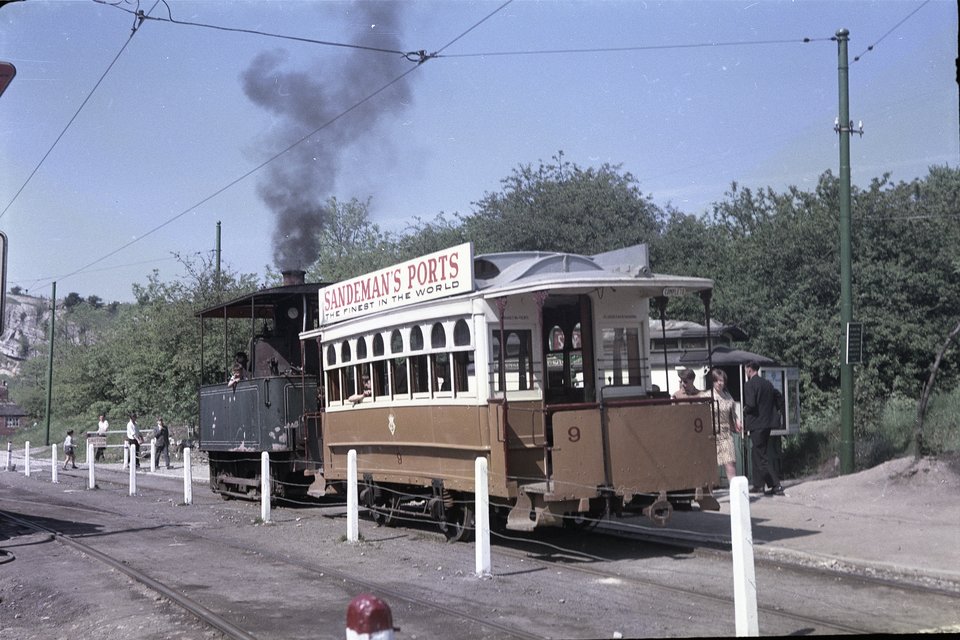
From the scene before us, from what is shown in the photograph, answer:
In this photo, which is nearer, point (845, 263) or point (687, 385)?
point (687, 385)

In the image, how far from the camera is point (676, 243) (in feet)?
139

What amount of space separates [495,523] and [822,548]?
4.28 m

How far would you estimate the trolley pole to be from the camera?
15398 mm

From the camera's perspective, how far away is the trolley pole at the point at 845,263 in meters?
15.4

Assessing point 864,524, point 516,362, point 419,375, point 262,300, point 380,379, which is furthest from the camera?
point 262,300

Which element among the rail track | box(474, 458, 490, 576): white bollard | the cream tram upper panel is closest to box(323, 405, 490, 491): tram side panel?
the rail track

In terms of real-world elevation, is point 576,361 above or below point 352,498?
above

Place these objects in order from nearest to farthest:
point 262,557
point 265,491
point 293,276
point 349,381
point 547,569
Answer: point 547,569 < point 262,557 < point 349,381 < point 265,491 < point 293,276

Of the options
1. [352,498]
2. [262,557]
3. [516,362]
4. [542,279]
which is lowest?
[262,557]

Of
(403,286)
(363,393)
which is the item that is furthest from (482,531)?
(363,393)

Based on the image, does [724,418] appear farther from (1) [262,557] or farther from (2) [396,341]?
(1) [262,557]

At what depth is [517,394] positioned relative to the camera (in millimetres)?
11117

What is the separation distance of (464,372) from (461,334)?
416 millimetres

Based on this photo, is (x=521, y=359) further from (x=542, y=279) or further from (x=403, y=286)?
(x=403, y=286)
